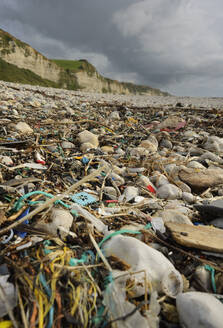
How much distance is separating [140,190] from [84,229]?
889 mm

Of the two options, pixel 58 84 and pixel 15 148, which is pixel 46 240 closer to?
pixel 15 148

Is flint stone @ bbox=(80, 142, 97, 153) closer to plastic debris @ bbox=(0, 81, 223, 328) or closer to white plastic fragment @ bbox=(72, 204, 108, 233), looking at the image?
plastic debris @ bbox=(0, 81, 223, 328)

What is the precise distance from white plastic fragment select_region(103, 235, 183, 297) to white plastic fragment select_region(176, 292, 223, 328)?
0.08 metres

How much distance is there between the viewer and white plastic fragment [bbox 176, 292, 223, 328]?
2.44 feet

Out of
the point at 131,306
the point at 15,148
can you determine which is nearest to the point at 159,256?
the point at 131,306

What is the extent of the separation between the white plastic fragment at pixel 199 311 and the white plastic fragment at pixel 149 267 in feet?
0.25

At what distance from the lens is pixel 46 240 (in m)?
1.05

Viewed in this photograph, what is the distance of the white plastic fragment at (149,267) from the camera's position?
0.89 metres

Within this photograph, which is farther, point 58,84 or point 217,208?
point 58,84

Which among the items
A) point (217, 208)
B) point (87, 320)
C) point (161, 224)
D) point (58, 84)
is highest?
point (58, 84)

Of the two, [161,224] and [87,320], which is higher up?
[161,224]

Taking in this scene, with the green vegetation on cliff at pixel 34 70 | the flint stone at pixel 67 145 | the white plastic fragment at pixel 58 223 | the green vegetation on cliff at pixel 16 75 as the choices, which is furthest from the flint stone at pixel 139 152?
the green vegetation on cliff at pixel 34 70

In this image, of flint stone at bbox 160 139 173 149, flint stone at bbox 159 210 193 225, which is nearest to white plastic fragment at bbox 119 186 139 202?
flint stone at bbox 159 210 193 225

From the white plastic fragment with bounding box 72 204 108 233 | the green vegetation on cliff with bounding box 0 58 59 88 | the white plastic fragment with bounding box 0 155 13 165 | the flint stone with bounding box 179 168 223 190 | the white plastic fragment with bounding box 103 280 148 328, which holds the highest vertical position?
the green vegetation on cliff with bounding box 0 58 59 88
